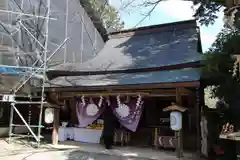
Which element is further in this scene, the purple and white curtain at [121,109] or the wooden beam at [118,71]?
the purple and white curtain at [121,109]

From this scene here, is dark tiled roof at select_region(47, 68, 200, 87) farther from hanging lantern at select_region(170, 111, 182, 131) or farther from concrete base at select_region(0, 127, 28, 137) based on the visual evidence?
concrete base at select_region(0, 127, 28, 137)

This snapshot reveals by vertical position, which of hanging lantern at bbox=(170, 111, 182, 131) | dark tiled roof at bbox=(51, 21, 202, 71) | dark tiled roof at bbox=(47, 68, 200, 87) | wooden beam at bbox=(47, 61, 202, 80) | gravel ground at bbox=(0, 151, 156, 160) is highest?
dark tiled roof at bbox=(51, 21, 202, 71)

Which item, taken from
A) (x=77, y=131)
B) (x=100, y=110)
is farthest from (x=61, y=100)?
(x=100, y=110)

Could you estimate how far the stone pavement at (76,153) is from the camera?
26.9 ft

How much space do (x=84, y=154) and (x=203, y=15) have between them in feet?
22.1

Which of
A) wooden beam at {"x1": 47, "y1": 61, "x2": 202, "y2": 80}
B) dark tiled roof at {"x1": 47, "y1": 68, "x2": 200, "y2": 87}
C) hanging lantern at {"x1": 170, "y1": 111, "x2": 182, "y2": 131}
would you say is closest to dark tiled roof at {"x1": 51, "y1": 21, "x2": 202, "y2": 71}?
wooden beam at {"x1": 47, "y1": 61, "x2": 202, "y2": 80}

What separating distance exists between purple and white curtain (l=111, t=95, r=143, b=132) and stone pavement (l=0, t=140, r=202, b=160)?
2.77ft

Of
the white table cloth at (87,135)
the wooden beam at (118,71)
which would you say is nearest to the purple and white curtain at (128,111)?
the wooden beam at (118,71)

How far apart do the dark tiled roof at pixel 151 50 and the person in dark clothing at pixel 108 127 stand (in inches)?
72.1

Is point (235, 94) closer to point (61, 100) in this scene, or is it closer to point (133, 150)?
point (133, 150)

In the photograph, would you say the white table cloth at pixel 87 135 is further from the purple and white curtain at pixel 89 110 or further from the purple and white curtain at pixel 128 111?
the purple and white curtain at pixel 128 111

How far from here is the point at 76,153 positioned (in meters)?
8.77

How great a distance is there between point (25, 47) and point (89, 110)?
3650mm

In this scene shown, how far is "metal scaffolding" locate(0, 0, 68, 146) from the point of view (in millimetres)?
10164
